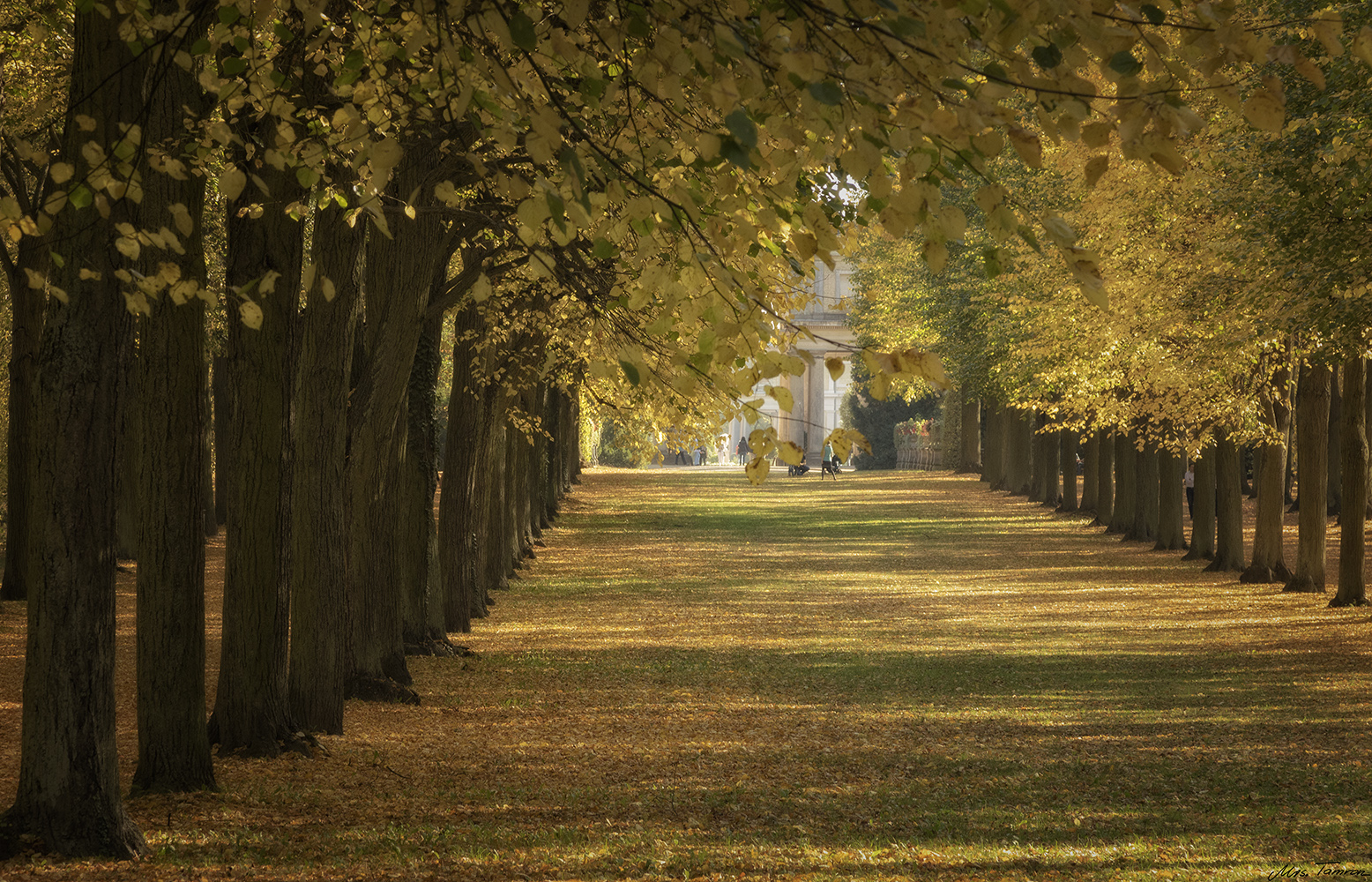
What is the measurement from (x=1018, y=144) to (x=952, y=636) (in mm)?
15911

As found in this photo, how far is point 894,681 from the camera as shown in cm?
1499

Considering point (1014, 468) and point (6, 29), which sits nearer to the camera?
point (6, 29)

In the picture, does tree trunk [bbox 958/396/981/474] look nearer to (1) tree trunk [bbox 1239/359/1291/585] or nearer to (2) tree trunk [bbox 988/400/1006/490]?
(2) tree trunk [bbox 988/400/1006/490]

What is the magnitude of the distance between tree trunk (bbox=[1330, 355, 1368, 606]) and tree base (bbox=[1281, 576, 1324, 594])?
2.05 m

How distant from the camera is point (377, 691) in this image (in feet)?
42.4

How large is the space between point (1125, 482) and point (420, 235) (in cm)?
2512

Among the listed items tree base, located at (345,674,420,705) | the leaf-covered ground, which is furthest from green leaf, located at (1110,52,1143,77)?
tree base, located at (345,674,420,705)

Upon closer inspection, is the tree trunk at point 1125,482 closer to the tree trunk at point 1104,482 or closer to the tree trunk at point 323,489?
the tree trunk at point 1104,482

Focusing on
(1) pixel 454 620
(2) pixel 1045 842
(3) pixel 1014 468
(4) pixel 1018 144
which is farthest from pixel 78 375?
(3) pixel 1014 468

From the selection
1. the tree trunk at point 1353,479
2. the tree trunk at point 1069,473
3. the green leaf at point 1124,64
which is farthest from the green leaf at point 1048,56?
the tree trunk at point 1069,473

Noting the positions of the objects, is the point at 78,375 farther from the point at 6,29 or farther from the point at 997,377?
the point at 997,377

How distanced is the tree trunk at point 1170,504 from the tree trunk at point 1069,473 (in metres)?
8.95

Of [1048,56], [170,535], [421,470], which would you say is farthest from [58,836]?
[421,470]

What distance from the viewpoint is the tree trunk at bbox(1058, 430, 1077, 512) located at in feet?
127
